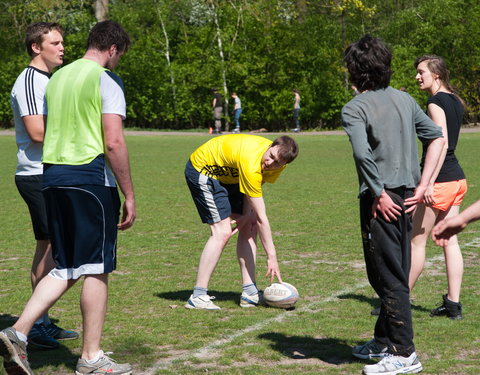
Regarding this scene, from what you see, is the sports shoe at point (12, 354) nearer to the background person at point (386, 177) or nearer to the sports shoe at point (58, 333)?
the sports shoe at point (58, 333)

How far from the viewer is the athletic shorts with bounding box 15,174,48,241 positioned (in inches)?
221

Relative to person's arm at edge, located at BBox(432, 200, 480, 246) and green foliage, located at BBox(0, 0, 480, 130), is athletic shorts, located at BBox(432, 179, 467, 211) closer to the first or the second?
person's arm at edge, located at BBox(432, 200, 480, 246)

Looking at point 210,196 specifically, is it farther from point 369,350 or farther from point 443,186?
point 369,350

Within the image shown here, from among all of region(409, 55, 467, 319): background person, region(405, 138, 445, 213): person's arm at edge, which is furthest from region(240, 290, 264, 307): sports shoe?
region(405, 138, 445, 213): person's arm at edge

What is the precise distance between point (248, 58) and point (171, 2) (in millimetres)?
5475

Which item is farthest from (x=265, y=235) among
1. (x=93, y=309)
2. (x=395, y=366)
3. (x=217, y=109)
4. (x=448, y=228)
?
(x=217, y=109)

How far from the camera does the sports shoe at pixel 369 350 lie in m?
5.16

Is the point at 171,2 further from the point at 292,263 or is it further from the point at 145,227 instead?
the point at 292,263

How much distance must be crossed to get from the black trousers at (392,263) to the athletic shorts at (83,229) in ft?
5.09

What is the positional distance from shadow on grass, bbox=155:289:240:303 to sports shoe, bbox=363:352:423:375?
93.6 inches

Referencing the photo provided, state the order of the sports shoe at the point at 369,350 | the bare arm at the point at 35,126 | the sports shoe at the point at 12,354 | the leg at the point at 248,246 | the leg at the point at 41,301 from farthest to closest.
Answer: the leg at the point at 248,246, the bare arm at the point at 35,126, the sports shoe at the point at 369,350, the leg at the point at 41,301, the sports shoe at the point at 12,354

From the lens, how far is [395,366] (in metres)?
4.86

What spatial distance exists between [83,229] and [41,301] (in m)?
0.50

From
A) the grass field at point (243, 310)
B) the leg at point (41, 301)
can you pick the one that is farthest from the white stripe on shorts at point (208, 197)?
the leg at point (41, 301)
